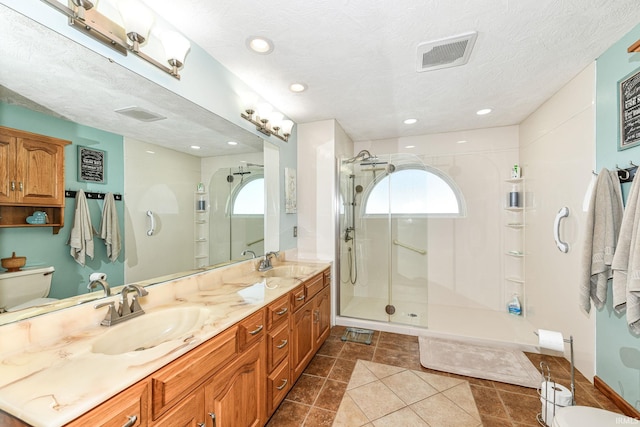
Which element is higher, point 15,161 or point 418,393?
point 15,161

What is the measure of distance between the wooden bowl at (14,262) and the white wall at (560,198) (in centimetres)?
348

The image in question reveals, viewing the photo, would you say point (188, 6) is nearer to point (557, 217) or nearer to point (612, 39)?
point (612, 39)

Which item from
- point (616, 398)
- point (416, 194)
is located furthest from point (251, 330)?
point (416, 194)

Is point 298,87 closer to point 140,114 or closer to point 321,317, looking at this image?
point 140,114

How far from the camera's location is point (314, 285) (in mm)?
2398

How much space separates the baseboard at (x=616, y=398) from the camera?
1.63 metres

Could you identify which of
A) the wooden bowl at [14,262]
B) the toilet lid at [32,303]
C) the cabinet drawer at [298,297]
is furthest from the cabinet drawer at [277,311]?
the wooden bowl at [14,262]

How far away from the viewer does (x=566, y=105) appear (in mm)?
2305

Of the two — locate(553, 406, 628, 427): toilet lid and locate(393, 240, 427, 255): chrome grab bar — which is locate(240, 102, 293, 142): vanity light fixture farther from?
locate(553, 406, 628, 427): toilet lid

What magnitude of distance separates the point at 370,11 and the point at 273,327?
79.1 inches

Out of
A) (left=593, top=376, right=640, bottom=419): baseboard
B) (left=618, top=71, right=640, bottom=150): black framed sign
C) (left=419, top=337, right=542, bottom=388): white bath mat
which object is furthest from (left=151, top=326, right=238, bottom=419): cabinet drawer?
(left=618, top=71, right=640, bottom=150): black framed sign

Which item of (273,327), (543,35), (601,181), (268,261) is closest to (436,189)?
(601,181)

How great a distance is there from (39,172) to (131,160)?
0.39 metres

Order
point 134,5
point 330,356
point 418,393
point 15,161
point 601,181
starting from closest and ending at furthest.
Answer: point 15,161 < point 134,5 < point 601,181 < point 418,393 < point 330,356
